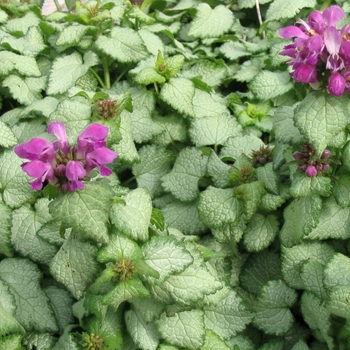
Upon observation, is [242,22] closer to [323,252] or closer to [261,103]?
[261,103]

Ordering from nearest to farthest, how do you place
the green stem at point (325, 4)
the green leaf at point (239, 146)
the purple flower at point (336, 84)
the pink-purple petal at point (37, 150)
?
1. the pink-purple petal at point (37, 150)
2. the purple flower at point (336, 84)
3. the green leaf at point (239, 146)
4. the green stem at point (325, 4)

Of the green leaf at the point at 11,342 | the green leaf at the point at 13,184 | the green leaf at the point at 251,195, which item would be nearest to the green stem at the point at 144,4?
the green leaf at the point at 13,184

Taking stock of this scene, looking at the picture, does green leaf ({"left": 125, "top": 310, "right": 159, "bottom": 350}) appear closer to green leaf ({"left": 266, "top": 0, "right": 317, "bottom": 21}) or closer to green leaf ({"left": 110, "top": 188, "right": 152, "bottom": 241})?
green leaf ({"left": 110, "top": 188, "right": 152, "bottom": 241})

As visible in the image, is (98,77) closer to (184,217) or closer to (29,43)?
(29,43)

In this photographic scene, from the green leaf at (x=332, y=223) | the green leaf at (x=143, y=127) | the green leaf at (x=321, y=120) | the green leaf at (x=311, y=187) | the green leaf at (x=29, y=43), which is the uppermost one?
the green leaf at (x=321, y=120)

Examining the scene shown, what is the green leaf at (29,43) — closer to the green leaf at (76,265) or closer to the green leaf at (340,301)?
the green leaf at (76,265)

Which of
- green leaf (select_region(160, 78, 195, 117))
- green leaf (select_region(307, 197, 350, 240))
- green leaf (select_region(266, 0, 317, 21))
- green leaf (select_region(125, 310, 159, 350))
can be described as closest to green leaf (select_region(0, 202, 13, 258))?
green leaf (select_region(125, 310, 159, 350))

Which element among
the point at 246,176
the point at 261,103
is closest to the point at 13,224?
the point at 246,176

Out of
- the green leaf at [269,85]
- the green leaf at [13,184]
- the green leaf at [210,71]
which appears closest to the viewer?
the green leaf at [13,184]
